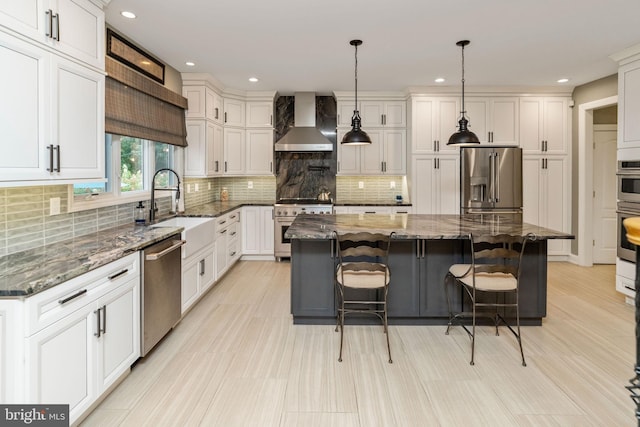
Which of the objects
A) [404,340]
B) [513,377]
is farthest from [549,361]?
[404,340]

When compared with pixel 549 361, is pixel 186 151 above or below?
above

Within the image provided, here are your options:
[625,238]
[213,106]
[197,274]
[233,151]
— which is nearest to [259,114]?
[233,151]

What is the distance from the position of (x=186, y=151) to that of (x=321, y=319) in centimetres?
299

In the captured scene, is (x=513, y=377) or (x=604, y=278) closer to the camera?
(x=513, y=377)

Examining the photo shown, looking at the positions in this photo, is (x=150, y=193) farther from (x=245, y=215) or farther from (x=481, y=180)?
(x=481, y=180)

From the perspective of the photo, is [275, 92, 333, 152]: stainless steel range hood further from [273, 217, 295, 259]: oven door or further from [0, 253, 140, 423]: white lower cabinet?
[0, 253, 140, 423]: white lower cabinet

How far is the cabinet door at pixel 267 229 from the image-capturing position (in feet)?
20.5

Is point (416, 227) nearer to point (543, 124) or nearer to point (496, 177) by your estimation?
point (496, 177)

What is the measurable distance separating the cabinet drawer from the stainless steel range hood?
3.99m

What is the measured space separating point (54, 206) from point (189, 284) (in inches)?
55.6

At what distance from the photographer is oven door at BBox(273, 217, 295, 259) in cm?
615

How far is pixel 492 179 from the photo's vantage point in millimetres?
5738

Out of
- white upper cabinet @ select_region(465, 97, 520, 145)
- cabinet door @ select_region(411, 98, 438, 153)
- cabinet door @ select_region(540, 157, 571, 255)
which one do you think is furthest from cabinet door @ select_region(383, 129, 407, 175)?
cabinet door @ select_region(540, 157, 571, 255)

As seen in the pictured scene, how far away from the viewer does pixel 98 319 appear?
7.10ft
